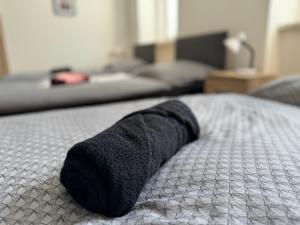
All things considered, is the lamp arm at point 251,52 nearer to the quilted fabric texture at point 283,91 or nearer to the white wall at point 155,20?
the quilted fabric texture at point 283,91

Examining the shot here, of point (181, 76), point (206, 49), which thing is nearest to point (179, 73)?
point (181, 76)

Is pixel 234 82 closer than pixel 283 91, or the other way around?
pixel 283 91

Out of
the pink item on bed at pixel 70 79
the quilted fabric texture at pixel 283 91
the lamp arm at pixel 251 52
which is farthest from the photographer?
the lamp arm at pixel 251 52

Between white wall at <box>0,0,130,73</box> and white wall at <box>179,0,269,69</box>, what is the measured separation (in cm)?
163

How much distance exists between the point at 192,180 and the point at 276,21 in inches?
76.1

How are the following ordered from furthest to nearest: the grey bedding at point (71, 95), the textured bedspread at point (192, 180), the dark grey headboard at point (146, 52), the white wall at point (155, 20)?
the dark grey headboard at point (146, 52) → the white wall at point (155, 20) → the grey bedding at point (71, 95) → the textured bedspread at point (192, 180)

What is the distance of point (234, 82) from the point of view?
174 cm

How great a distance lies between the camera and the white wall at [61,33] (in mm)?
3268

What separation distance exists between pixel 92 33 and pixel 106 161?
12.6 feet

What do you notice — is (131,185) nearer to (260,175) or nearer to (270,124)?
(260,175)

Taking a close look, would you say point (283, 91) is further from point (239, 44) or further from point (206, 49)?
point (206, 49)

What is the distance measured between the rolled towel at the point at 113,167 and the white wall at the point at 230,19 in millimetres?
1860

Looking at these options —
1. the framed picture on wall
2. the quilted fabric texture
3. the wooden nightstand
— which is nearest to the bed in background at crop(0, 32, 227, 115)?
the wooden nightstand

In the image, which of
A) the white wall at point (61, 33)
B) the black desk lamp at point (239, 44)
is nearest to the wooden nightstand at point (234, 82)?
the black desk lamp at point (239, 44)
